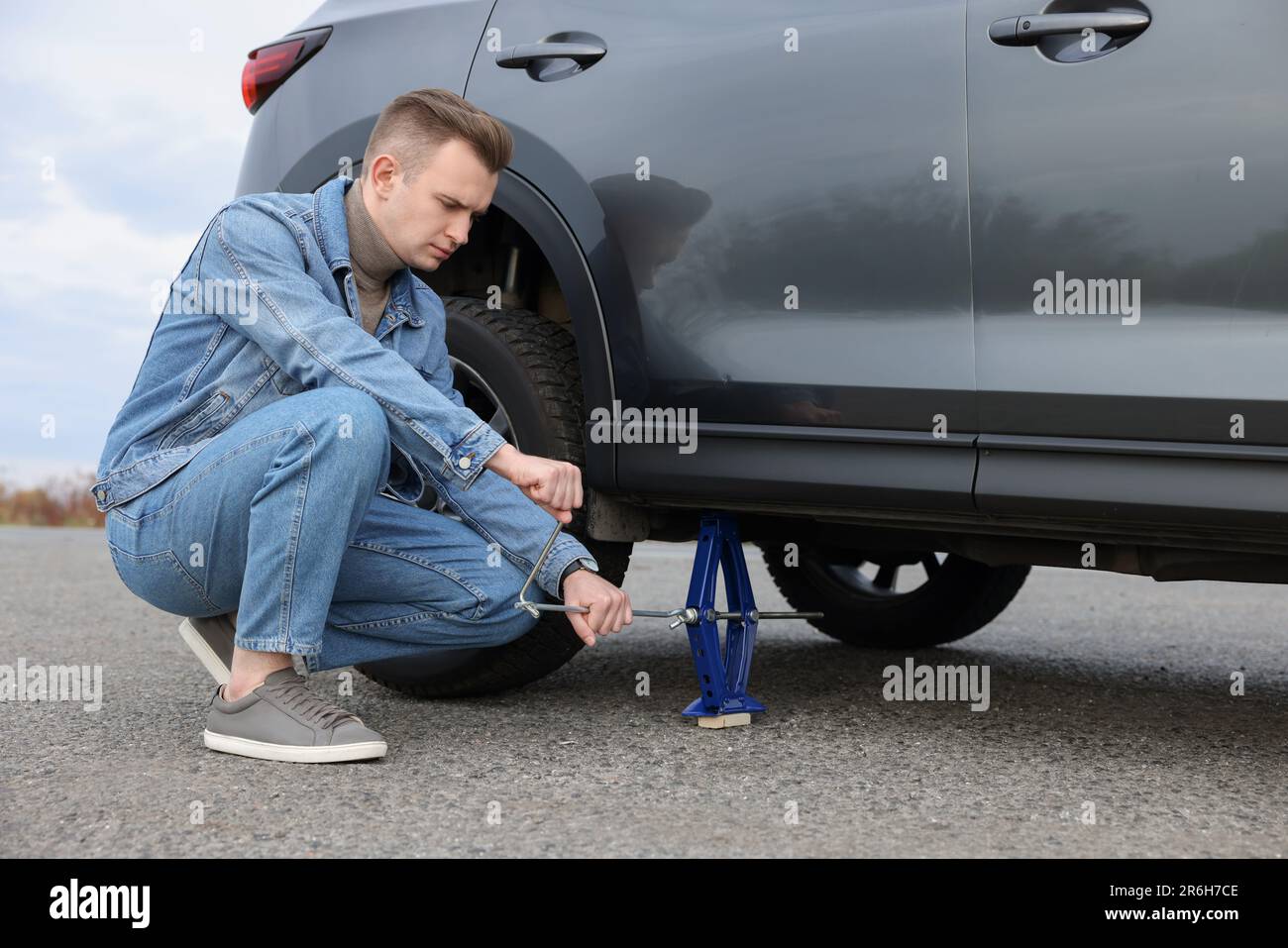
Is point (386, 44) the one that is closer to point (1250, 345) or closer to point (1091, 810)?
point (1250, 345)

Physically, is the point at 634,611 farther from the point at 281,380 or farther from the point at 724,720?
the point at 281,380

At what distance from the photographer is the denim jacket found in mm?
2135

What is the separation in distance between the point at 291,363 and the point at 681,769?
37.3 inches

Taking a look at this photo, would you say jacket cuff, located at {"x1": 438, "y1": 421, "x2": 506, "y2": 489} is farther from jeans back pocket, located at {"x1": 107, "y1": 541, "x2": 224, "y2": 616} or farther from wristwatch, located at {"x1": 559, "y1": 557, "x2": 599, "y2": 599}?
jeans back pocket, located at {"x1": 107, "y1": 541, "x2": 224, "y2": 616}

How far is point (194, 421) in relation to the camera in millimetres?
2252

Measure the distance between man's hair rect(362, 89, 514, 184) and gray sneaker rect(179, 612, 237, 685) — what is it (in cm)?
89

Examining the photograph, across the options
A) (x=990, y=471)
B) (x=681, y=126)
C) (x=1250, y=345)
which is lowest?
(x=990, y=471)

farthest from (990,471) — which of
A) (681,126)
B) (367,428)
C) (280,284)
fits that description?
(280,284)

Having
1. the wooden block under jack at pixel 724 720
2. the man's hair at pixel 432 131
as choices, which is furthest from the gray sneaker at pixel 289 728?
the man's hair at pixel 432 131

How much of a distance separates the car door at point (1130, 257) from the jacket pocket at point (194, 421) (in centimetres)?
130

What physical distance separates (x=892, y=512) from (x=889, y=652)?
4.80ft

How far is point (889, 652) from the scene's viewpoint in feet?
11.9

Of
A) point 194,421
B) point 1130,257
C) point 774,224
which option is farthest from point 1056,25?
point 194,421

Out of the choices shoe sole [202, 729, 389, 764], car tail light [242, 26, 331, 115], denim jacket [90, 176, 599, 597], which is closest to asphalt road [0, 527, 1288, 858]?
shoe sole [202, 729, 389, 764]
